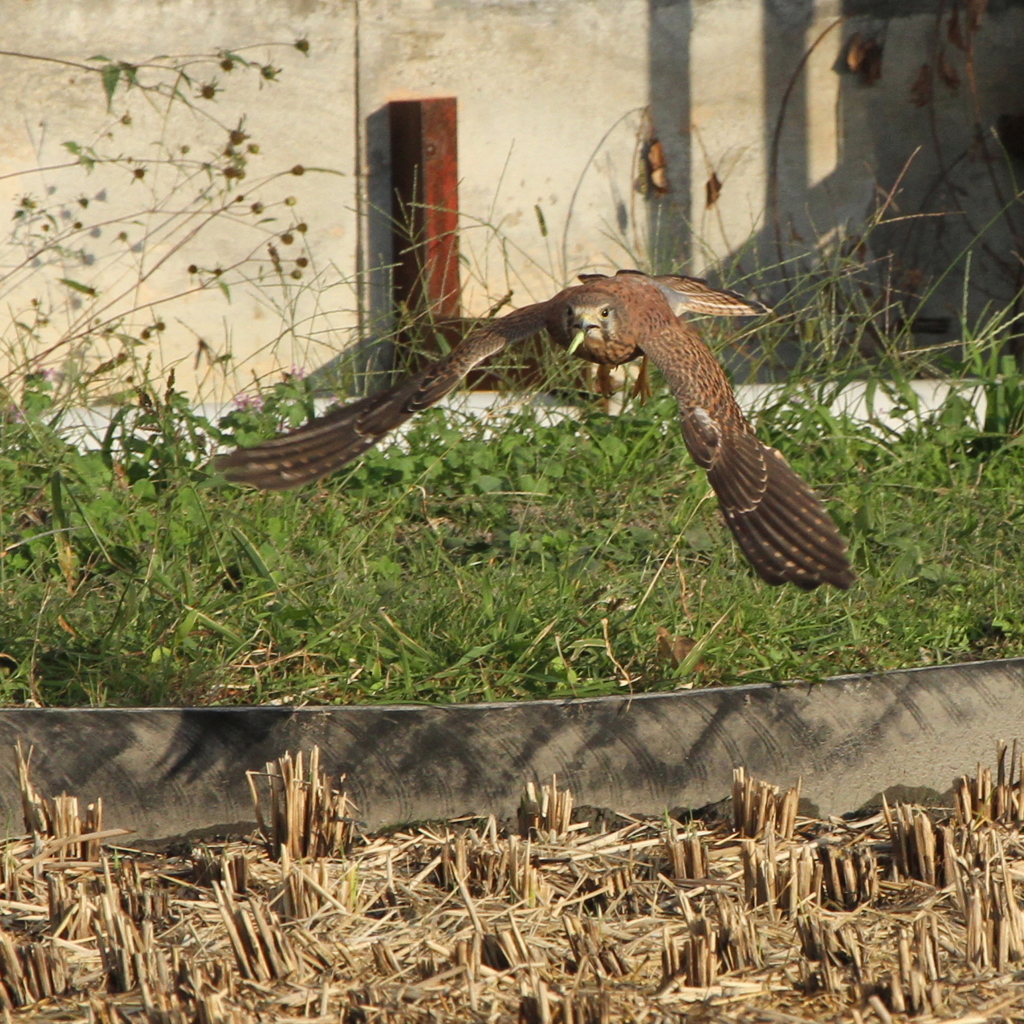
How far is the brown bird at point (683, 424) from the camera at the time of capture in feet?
10.6

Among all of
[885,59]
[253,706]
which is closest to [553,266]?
[885,59]

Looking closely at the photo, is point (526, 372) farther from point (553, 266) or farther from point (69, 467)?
point (69, 467)

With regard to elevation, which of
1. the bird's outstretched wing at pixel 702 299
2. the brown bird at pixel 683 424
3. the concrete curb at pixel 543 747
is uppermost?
the bird's outstretched wing at pixel 702 299

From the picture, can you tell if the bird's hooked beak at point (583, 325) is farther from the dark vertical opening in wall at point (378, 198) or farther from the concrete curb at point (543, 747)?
the dark vertical opening in wall at point (378, 198)

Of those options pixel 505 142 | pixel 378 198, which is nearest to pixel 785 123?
pixel 505 142

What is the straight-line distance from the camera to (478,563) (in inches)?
179

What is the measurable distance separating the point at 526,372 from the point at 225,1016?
4.11m

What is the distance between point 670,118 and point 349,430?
4190 mm

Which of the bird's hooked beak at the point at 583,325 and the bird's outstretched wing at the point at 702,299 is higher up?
the bird's outstretched wing at the point at 702,299

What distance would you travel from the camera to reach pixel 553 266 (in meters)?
7.22

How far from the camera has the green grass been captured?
12.5ft

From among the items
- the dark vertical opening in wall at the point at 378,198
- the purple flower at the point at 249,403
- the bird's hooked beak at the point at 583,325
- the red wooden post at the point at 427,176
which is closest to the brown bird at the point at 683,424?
the bird's hooked beak at the point at 583,325

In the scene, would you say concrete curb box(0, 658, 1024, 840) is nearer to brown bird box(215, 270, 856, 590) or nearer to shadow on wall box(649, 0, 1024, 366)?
brown bird box(215, 270, 856, 590)

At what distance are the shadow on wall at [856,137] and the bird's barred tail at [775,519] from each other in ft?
12.8
